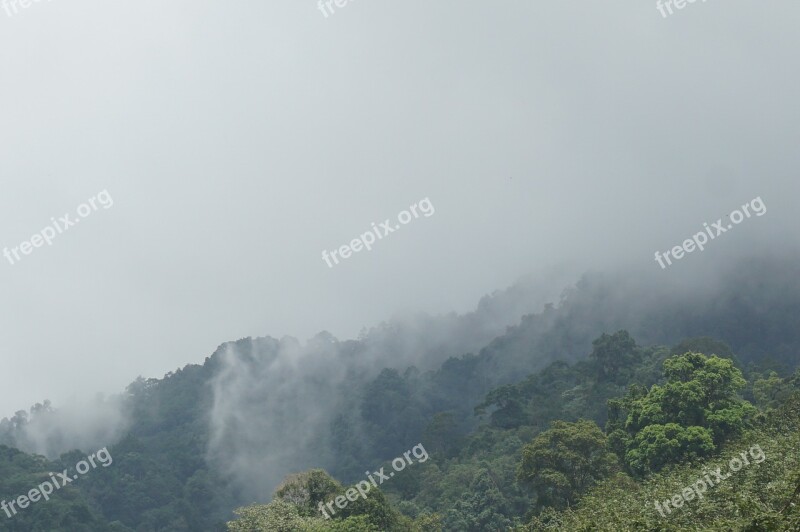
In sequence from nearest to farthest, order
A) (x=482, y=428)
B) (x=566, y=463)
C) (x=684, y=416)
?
(x=684, y=416) < (x=566, y=463) < (x=482, y=428)

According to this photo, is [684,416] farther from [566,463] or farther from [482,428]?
[482,428]

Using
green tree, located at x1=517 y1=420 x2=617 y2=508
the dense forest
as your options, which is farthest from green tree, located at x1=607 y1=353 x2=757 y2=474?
green tree, located at x1=517 y1=420 x2=617 y2=508

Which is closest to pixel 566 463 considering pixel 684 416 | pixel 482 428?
pixel 684 416

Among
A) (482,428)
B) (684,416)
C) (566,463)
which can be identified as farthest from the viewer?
(482,428)

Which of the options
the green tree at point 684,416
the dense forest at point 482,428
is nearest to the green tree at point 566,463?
the dense forest at point 482,428

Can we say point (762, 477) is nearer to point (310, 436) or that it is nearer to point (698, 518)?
point (698, 518)

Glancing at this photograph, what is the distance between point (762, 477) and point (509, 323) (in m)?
115

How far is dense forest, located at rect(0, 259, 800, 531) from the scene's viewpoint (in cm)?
3925

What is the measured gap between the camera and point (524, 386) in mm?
87312

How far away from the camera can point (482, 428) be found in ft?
281

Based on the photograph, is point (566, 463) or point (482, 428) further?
point (482, 428)

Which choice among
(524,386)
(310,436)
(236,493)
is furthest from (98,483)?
(524,386)

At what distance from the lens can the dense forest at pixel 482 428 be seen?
3925 centimetres

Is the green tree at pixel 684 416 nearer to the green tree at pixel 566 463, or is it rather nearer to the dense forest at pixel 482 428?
the dense forest at pixel 482 428
